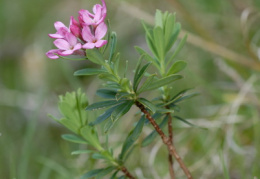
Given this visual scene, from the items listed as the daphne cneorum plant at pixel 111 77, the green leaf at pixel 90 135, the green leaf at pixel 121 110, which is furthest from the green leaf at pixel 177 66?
the green leaf at pixel 90 135

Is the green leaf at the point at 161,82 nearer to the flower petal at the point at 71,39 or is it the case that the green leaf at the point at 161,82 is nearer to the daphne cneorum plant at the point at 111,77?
the daphne cneorum plant at the point at 111,77

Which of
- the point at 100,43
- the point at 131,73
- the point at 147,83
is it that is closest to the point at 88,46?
the point at 100,43

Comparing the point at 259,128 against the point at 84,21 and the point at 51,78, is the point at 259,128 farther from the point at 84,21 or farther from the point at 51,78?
the point at 51,78

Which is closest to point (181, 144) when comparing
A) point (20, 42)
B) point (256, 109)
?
point (256, 109)

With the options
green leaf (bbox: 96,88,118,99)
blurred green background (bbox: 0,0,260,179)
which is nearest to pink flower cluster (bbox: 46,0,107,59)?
green leaf (bbox: 96,88,118,99)

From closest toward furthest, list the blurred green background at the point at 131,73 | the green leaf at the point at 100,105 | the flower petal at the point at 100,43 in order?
the flower petal at the point at 100,43 → the green leaf at the point at 100,105 → the blurred green background at the point at 131,73

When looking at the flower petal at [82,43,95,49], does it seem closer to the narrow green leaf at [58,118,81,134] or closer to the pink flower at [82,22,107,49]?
the pink flower at [82,22,107,49]
